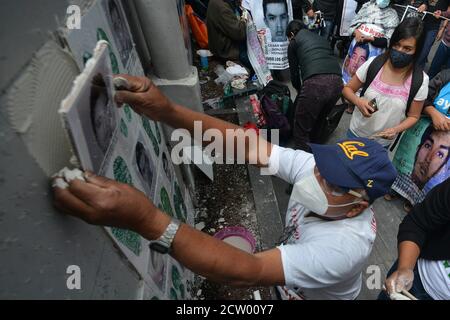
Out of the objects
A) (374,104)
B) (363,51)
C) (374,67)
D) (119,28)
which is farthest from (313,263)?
(363,51)

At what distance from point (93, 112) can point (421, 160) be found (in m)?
3.54

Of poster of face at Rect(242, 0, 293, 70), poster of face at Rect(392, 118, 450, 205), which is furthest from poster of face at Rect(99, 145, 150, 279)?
poster of face at Rect(242, 0, 293, 70)

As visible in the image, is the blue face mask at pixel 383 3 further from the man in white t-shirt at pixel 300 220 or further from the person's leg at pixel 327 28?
the man in white t-shirt at pixel 300 220

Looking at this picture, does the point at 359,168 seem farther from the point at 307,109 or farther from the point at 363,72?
the point at 307,109

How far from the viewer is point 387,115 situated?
3.08 m

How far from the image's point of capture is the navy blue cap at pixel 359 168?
1545 millimetres

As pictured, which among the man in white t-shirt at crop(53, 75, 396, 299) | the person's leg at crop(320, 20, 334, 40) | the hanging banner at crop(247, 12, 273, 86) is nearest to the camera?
the man in white t-shirt at crop(53, 75, 396, 299)

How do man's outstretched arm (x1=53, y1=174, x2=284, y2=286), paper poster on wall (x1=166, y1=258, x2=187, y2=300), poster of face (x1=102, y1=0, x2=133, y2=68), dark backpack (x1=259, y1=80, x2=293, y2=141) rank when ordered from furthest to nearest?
1. dark backpack (x1=259, y1=80, x2=293, y2=141)
2. paper poster on wall (x1=166, y1=258, x2=187, y2=300)
3. poster of face (x1=102, y1=0, x2=133, y2=68)
4. man's outstretched arm (x1=53, y1=174, x2=284, y2=286)

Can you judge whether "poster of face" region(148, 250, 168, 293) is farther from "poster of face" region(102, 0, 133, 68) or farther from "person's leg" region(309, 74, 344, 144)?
"person's leg" region(309, 74, 344, 144)

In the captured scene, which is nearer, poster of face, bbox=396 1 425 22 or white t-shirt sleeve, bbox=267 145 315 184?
white t-shirt sleeve, bbox=267 145 315 184

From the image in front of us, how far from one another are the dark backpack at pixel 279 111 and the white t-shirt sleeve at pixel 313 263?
3.18 m

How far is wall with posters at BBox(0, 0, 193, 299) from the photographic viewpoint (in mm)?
836

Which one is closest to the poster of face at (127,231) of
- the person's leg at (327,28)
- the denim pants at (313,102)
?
the denim pants at (313,102)

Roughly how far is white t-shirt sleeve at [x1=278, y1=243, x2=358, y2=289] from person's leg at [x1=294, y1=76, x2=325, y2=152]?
2.38m
